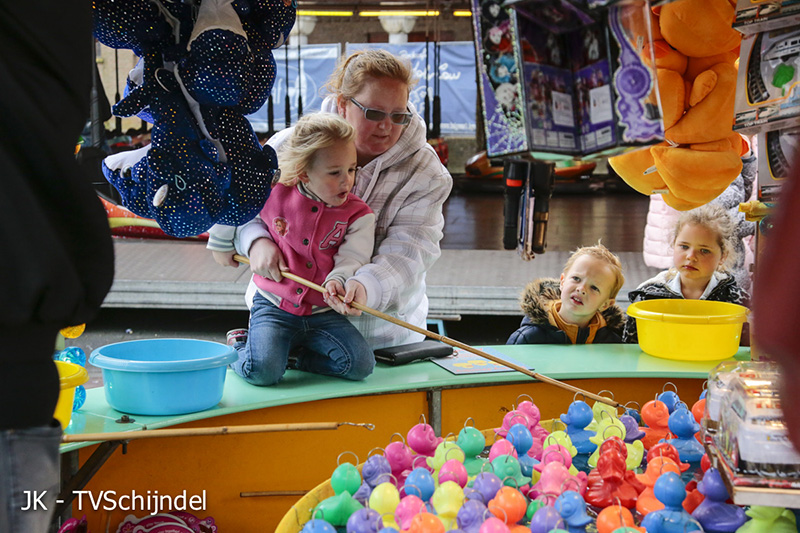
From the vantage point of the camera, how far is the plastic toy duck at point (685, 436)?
1.69m

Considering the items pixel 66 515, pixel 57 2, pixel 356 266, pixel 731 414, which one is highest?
pixel 57 2

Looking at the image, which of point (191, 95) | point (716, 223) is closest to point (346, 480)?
point (191, 95)

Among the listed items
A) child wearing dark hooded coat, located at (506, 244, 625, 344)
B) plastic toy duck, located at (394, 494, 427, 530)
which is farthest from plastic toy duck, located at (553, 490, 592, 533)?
child wearing dark hooded coat, located at (506, 244, 625, 344)

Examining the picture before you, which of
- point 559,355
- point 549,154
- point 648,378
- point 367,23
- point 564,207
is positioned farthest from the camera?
point 367,23

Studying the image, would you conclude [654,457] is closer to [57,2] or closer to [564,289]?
[564,289]

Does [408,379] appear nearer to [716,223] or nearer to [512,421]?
[512,421]

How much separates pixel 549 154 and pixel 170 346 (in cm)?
135

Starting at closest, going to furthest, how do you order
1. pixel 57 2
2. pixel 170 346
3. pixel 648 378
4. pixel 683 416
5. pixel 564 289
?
pixel 57 2 < pixel 683 416 < pixel 170 346 < pixel 648 378 < pixel 564 289

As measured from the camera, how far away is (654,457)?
5.34ft

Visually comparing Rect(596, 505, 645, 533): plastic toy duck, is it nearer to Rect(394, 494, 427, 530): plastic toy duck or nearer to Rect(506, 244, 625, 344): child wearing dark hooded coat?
Rect(394, 494, 427, 530): plastic toy duck

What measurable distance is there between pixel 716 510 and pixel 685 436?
40cm

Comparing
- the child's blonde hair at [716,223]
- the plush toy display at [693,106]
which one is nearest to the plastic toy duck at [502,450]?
the plush toy display at [693,106]

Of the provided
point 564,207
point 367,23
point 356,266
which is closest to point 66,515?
point 356,266

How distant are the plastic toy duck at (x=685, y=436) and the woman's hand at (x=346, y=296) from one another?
82cm
